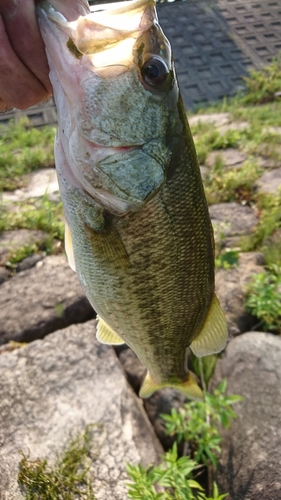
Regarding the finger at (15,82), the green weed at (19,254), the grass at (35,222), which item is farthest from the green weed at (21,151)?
the finger at (15,82)

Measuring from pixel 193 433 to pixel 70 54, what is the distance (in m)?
2.28

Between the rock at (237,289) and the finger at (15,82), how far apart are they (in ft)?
7.79

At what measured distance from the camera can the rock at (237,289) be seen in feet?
10.4

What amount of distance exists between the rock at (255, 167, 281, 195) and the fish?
347 cm

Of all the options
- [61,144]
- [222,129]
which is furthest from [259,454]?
[222,129]

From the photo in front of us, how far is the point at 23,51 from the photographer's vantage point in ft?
3.64

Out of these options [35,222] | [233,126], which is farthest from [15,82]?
[233,126]

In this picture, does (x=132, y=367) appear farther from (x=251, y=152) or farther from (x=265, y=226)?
(x=251, y=152)

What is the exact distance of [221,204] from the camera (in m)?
4.53

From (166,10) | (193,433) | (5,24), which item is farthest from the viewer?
(166,10)

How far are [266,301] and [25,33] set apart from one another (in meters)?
2.62

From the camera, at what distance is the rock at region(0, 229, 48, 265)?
3.52 m

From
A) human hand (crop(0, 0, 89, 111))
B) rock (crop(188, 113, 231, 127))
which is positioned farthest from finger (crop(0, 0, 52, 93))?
rock (crop(188, 113, 231, 127))

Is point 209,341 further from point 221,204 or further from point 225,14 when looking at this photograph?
point 225,14
